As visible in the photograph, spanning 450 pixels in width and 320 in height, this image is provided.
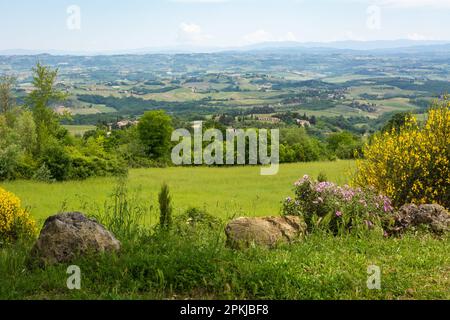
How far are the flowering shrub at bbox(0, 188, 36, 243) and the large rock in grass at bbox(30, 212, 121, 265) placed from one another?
332 centimetres

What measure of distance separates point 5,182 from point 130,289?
2897 centimetres

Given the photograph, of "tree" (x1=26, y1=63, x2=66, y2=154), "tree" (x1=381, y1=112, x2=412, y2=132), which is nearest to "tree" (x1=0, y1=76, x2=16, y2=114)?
"tree" (x1=26, y1=63, x2=66, y2=154)

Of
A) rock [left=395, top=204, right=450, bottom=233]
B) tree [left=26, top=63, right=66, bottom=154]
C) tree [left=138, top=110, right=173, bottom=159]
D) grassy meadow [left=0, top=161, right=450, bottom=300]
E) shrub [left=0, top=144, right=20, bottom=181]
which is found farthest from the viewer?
tree [left=138, top=110, right=173, bottom=159]

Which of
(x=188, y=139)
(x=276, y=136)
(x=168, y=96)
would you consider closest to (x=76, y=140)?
(x=188, y=139)

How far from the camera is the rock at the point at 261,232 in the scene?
317 inches

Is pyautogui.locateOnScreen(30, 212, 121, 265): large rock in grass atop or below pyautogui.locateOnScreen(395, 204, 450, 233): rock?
atop

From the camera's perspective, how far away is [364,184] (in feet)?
45.8

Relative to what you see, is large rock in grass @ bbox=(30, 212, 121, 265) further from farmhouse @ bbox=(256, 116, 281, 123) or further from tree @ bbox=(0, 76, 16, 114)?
farmhouse @ bbox=(256, 116, 281, 123)

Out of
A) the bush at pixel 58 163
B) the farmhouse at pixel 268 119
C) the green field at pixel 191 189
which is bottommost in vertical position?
the farmhouse at pixel 268 119

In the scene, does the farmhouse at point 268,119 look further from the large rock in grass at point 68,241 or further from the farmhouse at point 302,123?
the large rock in grass at point 68,241

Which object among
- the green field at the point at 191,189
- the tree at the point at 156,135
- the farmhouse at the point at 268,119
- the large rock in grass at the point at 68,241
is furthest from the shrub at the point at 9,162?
the farmhouse at the point at 268,119

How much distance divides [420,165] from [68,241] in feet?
31.3

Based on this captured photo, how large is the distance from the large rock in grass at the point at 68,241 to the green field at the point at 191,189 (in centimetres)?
1310

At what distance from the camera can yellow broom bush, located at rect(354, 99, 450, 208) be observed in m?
12.9
